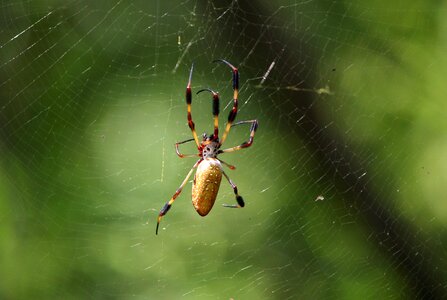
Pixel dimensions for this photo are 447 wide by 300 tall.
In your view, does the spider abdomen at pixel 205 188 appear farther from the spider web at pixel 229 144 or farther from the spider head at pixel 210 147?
the spider web at pixel 229 144

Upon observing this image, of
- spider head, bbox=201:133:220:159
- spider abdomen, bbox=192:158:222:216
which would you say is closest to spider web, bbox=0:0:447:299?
spider head, bbox=201:133:220:159

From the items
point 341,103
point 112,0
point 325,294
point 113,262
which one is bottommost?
point 325,294

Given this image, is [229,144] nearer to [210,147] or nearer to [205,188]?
[210,147]

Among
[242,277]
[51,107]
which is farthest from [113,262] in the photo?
[51,107]

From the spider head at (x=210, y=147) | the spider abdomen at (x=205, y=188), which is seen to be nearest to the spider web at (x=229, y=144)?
the spider head at (x=210, y=147)

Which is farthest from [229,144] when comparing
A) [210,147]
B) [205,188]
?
[205,188]

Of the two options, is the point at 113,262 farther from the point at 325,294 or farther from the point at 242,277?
the point at 325,294
